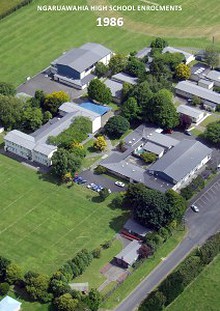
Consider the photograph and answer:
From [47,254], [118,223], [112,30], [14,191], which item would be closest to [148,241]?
[118,223]

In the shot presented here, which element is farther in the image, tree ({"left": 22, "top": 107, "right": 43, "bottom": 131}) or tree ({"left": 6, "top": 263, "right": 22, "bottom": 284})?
tree ({"left": 22, "top": 107, "right": 43, "bottom": 131})

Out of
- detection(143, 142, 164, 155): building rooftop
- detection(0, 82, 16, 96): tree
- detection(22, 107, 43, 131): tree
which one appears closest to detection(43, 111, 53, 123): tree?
detection(22, 107, 43, 131): tree

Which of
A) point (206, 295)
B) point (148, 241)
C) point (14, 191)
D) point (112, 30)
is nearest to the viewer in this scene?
point (206, 295)

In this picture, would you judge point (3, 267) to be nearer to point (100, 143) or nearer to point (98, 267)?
point (98, 267)

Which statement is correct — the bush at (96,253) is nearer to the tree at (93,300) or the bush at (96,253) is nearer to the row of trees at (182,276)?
the tree at (93,300)

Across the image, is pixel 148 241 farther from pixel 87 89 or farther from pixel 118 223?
pixel 87 89

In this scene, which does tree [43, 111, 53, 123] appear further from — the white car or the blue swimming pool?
the white car
